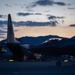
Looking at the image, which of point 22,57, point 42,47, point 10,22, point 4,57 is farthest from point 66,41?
point 4,57

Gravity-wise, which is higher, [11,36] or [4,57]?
[11,36]

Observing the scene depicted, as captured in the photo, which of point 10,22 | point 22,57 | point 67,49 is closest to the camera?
point 67,49

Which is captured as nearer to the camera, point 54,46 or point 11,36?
point 54,46

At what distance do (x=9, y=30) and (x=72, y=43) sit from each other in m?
36.6

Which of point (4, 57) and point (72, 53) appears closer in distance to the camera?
point (72, 53)

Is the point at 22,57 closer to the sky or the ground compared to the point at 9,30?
closer to the ground

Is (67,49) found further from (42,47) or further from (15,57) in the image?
(15,57)

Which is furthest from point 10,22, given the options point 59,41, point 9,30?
point 59,41

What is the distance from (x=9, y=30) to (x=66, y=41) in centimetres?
3596

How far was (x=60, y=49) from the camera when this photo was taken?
92.4 ft

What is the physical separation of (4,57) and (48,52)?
76123 mm

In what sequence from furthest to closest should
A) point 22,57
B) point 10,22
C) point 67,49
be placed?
point 22,57
point 10,22
point 67,49

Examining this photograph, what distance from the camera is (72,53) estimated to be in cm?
2833

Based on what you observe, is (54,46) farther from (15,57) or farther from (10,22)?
(15,57)
